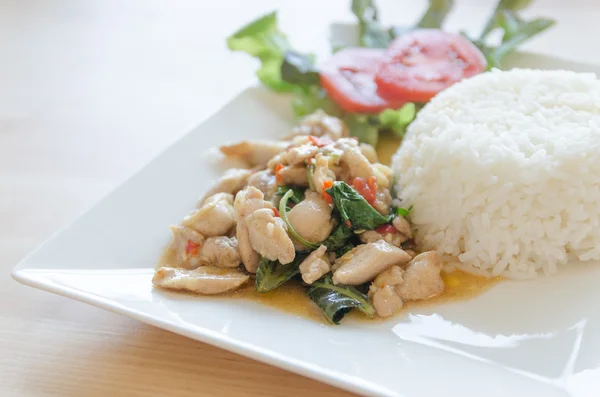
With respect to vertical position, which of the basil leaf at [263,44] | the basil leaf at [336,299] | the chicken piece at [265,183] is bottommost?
the basil leaf at [336,299]

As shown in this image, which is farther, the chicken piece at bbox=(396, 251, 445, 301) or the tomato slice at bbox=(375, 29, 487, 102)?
the tomato slice at bbox=(375, 29, 487, 102)

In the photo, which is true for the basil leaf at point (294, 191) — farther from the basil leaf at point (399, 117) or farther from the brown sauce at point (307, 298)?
the basil leaf at point (399, 117)

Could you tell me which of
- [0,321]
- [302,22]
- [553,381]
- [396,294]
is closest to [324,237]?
[396,294]

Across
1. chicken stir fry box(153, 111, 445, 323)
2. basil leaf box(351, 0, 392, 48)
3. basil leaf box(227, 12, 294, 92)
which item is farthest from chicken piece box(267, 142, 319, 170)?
basil leaf box(351, 0, 392, 48)

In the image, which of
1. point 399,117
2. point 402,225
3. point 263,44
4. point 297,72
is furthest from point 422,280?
point 263,44

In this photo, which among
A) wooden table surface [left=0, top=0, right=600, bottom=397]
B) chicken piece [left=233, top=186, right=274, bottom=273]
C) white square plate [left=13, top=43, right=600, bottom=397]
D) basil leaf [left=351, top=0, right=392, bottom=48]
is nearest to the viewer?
white square plate [left=13, top=43, right=600, bottom=397]

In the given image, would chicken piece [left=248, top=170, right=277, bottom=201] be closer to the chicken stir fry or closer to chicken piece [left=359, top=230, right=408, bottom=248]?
the chicken stir fry

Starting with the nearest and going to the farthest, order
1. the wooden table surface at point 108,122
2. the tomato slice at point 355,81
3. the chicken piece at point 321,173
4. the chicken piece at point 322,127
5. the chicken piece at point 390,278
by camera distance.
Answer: the wooden table surface at point 108,122 < the chicken piece at point 390,278 < the chicken piece at point 321,173 < the chicken piece at point 322,127 < the tomato slice at point 355,81

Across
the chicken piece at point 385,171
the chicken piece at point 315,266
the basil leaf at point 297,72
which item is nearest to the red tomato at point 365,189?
the chicken piece at point 385,171
